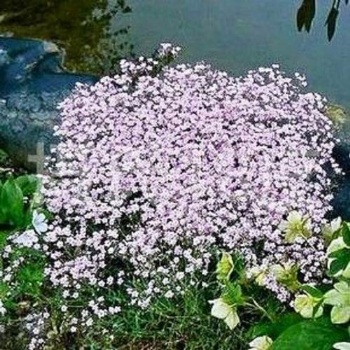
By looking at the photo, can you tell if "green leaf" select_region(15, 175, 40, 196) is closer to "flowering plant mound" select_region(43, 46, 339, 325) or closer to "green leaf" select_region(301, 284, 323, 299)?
"flowering plant mound" select_region(43, 46, 339, 325)

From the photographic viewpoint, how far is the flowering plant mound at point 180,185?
2730 mm

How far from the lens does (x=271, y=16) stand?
Result: 443 cm

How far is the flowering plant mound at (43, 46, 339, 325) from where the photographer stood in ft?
8.96

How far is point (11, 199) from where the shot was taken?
9.29ft

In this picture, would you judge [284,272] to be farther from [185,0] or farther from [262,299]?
[185,0]

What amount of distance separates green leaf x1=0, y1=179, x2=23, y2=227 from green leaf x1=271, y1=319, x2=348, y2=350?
964 millimetres

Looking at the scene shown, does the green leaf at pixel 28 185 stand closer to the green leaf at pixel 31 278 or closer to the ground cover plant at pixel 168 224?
the ground cover plant at pixel 168 224

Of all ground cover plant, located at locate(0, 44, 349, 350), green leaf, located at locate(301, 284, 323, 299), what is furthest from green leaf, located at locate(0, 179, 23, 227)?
green leaf, located at locate(301, 284, 323, 299)

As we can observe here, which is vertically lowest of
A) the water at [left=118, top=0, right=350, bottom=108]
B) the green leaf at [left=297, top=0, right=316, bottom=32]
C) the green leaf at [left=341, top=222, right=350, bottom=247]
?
the water at [left=118, top=0, right=350, bottom=108]

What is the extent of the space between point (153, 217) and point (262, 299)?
39cm

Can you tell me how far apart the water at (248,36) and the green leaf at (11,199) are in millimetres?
1562

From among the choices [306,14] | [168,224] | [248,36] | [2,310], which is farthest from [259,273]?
[306,14]

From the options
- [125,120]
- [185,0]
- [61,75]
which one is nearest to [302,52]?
[185,0]

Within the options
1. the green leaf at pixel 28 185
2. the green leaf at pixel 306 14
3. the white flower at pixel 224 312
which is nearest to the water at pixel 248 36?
the green leaf at pixel 306 14
